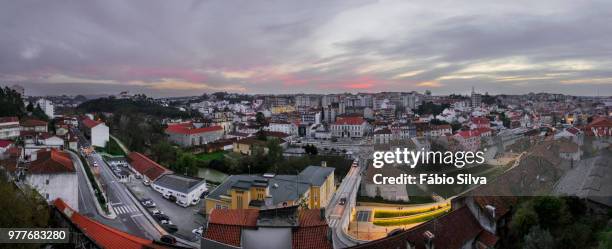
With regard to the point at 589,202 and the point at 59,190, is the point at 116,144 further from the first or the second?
the point at 589,202

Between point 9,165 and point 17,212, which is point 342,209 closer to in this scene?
point 17,212

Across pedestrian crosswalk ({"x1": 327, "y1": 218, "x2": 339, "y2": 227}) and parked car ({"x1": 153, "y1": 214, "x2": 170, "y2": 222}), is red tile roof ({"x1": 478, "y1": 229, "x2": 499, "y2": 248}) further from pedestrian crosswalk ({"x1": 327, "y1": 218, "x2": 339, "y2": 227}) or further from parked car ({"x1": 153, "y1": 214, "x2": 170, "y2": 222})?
parked car ({"x1": 153, "y1": 214, "x2": 170, "y2": 222})

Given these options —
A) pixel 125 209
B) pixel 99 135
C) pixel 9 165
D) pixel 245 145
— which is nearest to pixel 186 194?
pixel 125 209

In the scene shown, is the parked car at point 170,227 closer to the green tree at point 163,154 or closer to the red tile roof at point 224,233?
the red tile roof at point 224,233

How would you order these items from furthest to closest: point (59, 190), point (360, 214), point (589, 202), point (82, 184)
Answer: point (82, 184) < point (360, 214) < point (59, 190) < point (589, 202)

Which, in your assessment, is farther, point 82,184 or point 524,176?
point 82,184

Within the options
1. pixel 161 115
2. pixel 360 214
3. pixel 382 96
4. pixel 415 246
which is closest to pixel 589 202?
pixel 415 246

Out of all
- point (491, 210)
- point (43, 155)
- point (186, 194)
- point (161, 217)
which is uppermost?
point (43, 155)
